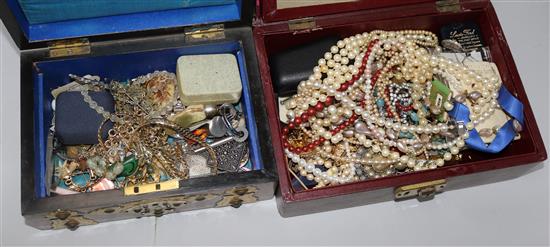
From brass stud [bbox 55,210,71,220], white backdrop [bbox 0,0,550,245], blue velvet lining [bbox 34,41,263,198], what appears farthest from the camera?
white backdrop [bbox 0,0,550,245]

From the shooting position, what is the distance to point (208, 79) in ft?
4.40

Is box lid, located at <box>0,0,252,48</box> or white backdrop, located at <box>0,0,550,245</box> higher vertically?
box lid, located at <box>0,0,252,48</box>

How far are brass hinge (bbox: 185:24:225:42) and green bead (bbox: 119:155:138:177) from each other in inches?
11.5

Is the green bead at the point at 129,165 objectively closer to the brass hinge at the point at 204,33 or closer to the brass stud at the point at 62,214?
the brass stud at the point at 62,214

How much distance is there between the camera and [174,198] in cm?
125

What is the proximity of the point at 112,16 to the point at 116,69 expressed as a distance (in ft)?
0.44

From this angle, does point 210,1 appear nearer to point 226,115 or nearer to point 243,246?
point 226,115

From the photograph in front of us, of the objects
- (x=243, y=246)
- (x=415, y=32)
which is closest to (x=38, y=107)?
(x=243, y=246)

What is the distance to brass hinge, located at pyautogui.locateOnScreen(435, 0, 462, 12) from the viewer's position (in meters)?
1.45

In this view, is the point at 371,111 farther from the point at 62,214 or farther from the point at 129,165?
the point at 62,214

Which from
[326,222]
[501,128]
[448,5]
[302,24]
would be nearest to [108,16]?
[302,24]

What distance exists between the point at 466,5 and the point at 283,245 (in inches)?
28.8

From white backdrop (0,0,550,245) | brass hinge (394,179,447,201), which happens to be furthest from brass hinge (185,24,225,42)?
brass hinge (394,179,447,201)

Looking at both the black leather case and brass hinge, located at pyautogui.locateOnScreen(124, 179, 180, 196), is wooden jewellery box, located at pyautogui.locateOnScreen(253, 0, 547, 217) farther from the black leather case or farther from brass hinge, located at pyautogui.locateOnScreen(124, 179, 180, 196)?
brass hinge, located at pyautogui.locateOnScreen(124, 179, 180, 196)
